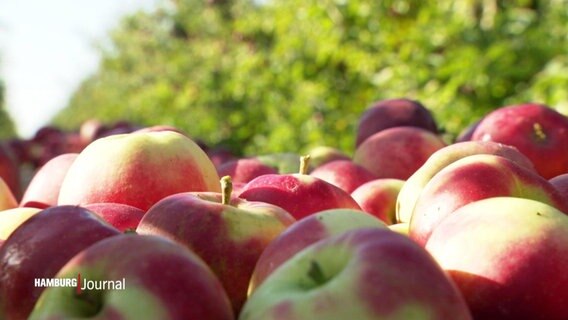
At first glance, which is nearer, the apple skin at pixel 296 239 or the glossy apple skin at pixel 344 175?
the apple skin at pixel 296 239

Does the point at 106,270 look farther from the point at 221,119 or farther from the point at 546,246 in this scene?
the point at 221,119

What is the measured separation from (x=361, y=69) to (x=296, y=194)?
4.75 metres

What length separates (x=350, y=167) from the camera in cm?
233

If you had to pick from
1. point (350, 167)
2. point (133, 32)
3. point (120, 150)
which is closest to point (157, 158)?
point (120, 150)

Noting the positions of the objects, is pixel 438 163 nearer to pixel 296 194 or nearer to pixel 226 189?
pixel 296 194

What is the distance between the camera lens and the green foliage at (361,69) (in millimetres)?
4930

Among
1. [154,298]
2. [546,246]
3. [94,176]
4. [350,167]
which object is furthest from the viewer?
[350,167]

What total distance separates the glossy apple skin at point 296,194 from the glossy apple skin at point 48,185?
77 cm

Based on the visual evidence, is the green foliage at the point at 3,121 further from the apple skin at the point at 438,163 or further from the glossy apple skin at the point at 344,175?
the apple skin at the point at 438,163

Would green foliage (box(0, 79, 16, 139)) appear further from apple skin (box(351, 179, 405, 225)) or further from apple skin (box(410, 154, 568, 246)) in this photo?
apple skin (box(410, 154, 568, 246))

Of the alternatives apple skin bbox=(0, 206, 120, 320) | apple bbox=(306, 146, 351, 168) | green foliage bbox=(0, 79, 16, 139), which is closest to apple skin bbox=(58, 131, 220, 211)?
apple skin bbox=(0, 206, 120, 320)

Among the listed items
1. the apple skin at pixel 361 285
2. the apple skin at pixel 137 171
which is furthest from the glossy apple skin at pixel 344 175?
the apple skin at pixel 361 285

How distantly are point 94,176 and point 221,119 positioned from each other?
8.20 m

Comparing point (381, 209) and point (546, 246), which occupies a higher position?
point (546, 246)
